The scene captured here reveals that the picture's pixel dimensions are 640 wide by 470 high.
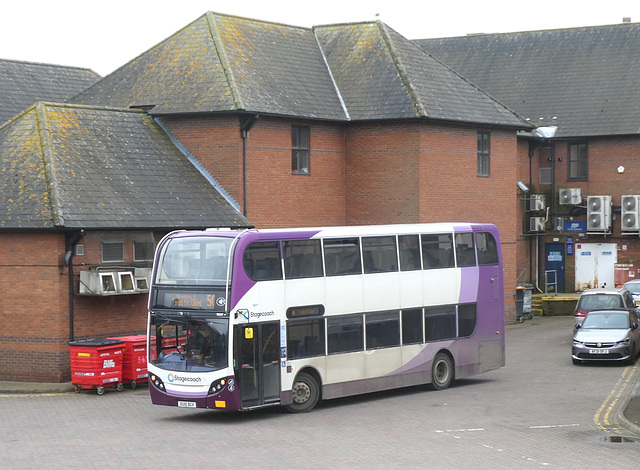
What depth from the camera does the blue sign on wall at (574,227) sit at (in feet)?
144

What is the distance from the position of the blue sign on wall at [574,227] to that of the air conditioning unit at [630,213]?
76.0 inches

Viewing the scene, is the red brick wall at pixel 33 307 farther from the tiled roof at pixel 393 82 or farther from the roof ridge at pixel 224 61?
the tiled roof at pixel 393 82

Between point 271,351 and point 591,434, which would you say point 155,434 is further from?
point 591,434

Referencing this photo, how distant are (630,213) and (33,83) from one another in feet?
80.1

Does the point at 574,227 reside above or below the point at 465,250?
above

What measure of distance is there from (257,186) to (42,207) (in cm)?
770

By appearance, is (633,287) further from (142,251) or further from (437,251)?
(142,251)

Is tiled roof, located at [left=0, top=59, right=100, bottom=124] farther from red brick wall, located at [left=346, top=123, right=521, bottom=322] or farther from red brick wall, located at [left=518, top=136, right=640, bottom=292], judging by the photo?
red brick wall, located at [left=518, top=136, right=640, bottom=292]

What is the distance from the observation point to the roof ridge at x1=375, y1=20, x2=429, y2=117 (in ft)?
105

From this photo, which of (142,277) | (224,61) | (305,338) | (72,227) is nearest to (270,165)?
(224,61)

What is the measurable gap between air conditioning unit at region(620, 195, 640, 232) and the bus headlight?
2789cm

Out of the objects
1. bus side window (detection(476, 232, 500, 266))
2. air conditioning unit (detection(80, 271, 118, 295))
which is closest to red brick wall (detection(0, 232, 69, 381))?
air conditioning unit (detection(80, 271, 118, 295))

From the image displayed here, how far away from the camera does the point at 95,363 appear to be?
22375 millimetres

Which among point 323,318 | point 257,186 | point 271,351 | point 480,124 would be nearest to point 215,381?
point 271,351
